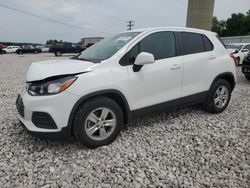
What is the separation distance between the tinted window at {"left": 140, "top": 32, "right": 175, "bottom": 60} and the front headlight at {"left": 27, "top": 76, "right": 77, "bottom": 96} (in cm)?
128

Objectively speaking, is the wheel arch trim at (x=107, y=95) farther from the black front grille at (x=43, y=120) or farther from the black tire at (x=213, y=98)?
the black tire at (x=213, y=98)

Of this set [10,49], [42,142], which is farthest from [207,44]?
[10,49]

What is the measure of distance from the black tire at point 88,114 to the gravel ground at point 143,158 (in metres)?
0.13

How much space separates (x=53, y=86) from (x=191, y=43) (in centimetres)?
257

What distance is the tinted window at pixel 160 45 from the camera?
349 centimetres

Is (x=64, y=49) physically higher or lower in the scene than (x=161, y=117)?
higher

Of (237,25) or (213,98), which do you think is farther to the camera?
(237,25)

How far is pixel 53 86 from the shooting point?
277 centimetres

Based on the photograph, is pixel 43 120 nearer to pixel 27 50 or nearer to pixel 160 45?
pixel 160 45

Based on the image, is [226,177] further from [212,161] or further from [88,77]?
[88,77]

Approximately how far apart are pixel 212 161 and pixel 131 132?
134 centimetres

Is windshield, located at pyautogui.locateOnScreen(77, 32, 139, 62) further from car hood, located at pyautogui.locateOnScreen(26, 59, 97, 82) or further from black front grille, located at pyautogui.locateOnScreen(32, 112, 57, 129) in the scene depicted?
black front grille, located at pyautogui.locateOnScreen(32, 112, 57, 129)

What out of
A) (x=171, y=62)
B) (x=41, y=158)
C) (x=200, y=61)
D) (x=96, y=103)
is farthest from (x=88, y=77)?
(x=200, y=61)

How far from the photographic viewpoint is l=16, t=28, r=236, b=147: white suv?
280cm
